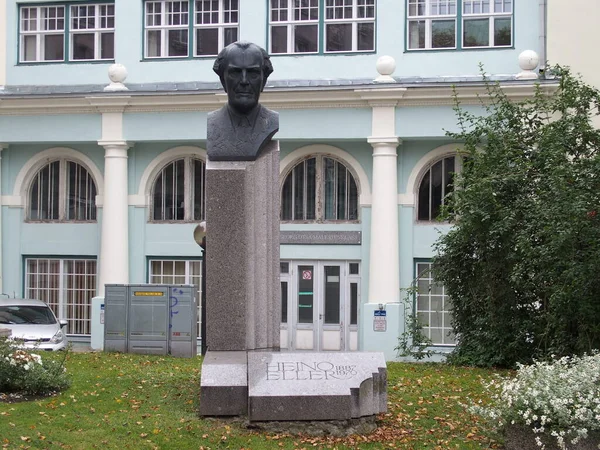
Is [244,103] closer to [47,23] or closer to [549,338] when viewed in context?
[549,338]

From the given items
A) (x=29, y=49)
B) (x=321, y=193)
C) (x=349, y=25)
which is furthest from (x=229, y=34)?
(x=29, y=49)

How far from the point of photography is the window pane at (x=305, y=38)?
1213 inches

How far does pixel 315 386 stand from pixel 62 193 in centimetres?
2301

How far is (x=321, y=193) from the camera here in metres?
30.8

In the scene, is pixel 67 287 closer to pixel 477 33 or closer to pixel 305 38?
pixel 305 38

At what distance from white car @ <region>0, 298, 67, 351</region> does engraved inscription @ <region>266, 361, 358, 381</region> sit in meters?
15.2

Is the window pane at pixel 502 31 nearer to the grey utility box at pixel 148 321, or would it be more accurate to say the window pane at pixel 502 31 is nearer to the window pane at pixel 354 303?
the window pane at pixel 354 303

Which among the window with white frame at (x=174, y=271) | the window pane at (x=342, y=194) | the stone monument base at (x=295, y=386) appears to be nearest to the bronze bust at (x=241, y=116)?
the stone monument base at (x=295, y=386)

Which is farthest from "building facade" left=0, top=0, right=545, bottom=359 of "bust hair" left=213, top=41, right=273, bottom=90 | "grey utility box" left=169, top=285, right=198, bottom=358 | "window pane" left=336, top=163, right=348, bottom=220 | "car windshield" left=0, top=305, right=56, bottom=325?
"bust hair" left=213, top=41, right=273, bottom=90

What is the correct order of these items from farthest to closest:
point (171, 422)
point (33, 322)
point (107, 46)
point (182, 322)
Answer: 1. point (107, 46)
2. point (33, 322)
3. point (182, 322)
4. point (171, 422)

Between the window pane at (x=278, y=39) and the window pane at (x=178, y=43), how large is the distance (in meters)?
2.65

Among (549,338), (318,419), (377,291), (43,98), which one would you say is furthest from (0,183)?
(318,419)

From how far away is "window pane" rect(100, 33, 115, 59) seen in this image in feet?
106

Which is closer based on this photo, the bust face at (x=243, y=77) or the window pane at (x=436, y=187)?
the bust face at (x=243, y=77)
